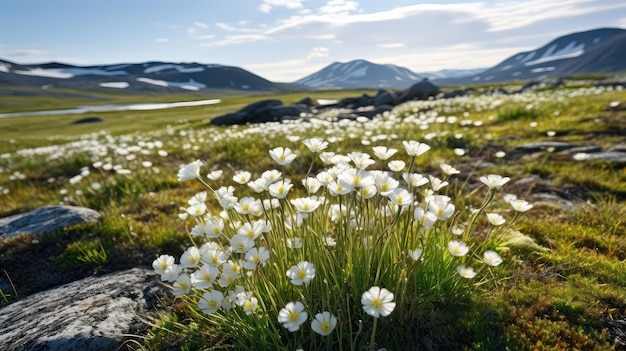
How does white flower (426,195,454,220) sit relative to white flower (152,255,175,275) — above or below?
above

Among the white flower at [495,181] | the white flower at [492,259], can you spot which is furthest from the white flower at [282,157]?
the white flower at [492,259]

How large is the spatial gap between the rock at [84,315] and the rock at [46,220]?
78.8 inches

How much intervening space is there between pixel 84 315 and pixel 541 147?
9.49 meters

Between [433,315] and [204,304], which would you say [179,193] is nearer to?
Result: [204,304]

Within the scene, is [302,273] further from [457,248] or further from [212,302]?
[457,248]

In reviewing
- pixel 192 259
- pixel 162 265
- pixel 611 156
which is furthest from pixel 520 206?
pixel 611 156

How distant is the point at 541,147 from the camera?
9.14 meters

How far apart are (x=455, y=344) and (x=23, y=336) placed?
11.4 ft

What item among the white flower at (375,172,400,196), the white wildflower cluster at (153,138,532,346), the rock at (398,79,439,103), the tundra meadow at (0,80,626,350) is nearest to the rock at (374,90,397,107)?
the rock at (398,79,439,103)

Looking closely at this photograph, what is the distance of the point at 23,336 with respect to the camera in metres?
3.28

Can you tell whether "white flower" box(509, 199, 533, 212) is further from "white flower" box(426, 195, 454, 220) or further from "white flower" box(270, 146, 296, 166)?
"white flower" box(270, 146, 296, 166)

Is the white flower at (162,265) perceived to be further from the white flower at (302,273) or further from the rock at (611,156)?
the rock at (611,156)

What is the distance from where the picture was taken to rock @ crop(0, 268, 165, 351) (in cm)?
313

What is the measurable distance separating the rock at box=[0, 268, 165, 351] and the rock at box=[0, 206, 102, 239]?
200cm
